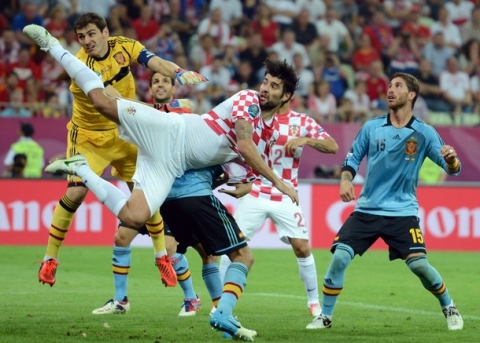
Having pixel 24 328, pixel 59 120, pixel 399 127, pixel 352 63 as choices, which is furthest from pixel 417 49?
pixel 24 328

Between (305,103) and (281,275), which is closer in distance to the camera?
(281,275)

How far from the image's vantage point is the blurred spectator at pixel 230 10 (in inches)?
928

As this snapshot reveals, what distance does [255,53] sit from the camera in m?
22.5

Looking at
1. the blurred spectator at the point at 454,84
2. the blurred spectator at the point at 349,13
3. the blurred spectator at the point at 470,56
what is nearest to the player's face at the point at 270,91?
the blurred spectator at the point at 454,84

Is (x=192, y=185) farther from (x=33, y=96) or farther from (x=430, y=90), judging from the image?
(x=430, y=90)

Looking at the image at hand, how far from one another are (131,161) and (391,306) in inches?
127

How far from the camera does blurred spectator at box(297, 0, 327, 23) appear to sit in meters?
24.2

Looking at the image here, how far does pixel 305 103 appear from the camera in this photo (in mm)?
21656

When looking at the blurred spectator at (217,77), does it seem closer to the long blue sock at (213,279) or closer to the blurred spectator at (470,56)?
the blurred spectator at (470,56)

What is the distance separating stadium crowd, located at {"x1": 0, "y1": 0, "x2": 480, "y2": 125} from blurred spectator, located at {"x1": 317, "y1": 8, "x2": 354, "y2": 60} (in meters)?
0.02

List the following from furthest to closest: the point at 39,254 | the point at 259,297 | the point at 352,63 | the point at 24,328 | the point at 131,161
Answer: the point at 352,63 → the point at 39,254 → the point at 259,297 → the point at 131,161 → the point at 24,328

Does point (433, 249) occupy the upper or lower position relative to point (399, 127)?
lower

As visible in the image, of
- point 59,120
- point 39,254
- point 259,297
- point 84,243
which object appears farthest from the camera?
point 59,120

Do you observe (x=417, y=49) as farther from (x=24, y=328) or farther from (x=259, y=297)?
(x=24, y=328)
